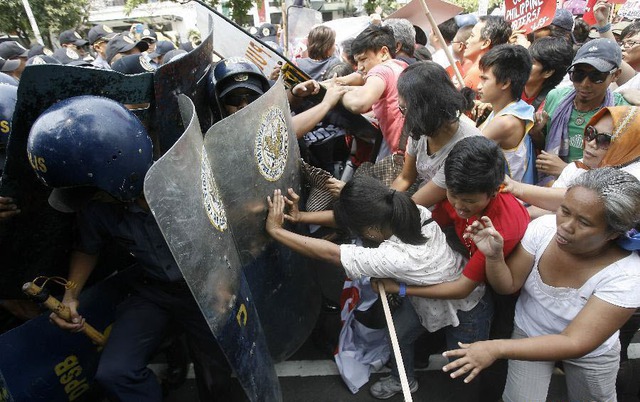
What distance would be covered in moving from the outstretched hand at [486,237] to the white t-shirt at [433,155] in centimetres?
50

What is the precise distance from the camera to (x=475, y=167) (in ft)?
6.08

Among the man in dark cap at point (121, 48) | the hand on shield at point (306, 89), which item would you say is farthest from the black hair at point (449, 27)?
the man in dark cap at point (121, 48)

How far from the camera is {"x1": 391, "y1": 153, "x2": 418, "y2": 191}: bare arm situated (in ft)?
8.62

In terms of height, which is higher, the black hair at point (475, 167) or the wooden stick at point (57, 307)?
the black hair at point (475, 167)

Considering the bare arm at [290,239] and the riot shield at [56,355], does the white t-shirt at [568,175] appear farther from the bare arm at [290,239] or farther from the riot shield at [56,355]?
the riot shield at [56,355]

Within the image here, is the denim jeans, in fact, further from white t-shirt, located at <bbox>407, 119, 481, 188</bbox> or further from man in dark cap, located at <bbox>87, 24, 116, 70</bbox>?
man in dark cap, located at <bbox>87, 24, 116, 70</bbox>

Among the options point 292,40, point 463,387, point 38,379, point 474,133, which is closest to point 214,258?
point 38,379

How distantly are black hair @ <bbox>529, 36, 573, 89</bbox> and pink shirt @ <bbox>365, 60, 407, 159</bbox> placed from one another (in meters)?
1.03

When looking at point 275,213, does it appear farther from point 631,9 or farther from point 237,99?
point 631,9

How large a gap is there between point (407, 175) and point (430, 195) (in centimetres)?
36

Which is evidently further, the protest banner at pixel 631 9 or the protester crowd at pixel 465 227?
the protest banner at pixel 631 9

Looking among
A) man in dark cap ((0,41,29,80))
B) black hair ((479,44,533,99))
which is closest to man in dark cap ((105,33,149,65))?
man in dark cap ((0,41,29,80))

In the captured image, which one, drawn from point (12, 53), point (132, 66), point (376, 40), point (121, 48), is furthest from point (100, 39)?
point (376, 40)

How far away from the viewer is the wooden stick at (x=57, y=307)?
1758mm
